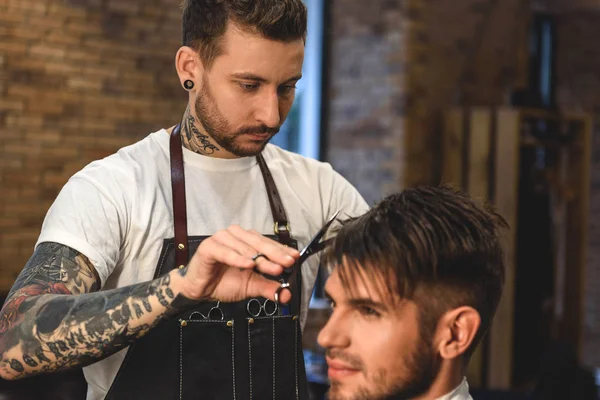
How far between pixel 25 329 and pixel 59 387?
1.58 m

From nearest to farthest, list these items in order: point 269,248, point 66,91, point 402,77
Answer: point 269,248 < point 66,91 < point 402,77

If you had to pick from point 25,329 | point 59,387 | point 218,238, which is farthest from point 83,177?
point 59,387

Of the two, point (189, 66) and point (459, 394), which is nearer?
point (459, 394)

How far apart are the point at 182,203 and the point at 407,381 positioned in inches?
28.2

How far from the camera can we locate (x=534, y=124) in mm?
4875

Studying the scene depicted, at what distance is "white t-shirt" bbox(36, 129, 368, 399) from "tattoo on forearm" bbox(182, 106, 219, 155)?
0.02 meters

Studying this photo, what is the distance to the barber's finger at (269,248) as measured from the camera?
1440mm

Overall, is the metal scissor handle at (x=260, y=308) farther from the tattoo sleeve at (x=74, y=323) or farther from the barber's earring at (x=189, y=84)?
the barber's earring at (x=189, y=84)

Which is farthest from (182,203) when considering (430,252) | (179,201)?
(430,252)

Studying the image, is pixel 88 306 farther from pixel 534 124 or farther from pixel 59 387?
pixel 534 124

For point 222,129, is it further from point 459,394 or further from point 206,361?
point 459,394

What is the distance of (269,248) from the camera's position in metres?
1.46

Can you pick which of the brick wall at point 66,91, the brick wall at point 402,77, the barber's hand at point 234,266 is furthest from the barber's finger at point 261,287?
the brick wall at point 402,77

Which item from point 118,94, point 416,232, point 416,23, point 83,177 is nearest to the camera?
point 416,232
